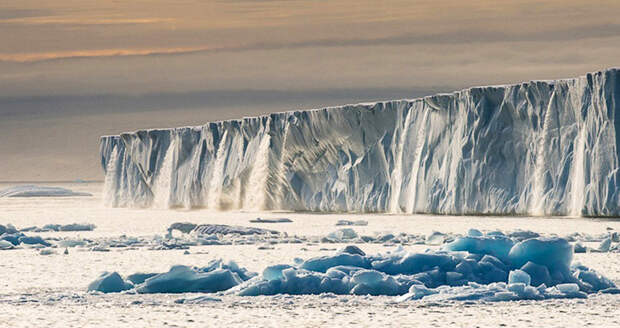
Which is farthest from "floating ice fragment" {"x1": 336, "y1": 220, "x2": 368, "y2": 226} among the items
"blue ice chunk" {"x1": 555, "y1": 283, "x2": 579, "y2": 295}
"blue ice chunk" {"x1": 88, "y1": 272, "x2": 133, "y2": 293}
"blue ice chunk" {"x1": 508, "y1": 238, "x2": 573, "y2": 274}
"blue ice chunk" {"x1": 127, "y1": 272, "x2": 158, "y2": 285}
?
"blue ice chunk" {"x1": 555, "y1": 283, "x2": 579, "y2": 295}

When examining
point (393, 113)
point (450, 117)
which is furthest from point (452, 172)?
point (393, 113)

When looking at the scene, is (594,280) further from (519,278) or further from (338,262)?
(338,262)

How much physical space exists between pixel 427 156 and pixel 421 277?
1760 centimetres

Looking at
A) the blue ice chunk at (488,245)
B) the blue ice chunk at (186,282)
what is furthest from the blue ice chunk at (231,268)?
the blue ice chunk at (488,245)

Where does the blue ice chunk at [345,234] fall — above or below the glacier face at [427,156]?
below

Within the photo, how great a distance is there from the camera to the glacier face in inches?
869

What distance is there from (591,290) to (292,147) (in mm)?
23293

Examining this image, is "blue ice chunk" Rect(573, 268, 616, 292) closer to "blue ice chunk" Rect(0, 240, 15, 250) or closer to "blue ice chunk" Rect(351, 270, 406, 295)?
"blue ice chunk" Rect(351, 270, 406, 295)

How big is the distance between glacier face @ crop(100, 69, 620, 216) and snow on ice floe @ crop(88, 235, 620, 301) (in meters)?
11.9

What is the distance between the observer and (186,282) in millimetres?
9617

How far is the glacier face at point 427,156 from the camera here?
869 inches

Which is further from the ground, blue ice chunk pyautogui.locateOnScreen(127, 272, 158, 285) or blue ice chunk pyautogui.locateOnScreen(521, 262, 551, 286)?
blue ice chunk pyautogui.locateOnScreen(521, 262, 551, 286)

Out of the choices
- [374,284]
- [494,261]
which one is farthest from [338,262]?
[494,261]

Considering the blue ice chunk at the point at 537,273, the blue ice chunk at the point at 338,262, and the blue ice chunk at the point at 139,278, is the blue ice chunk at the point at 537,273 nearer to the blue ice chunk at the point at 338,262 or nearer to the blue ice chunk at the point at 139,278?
the blue ice chunk at the point at 338,262
